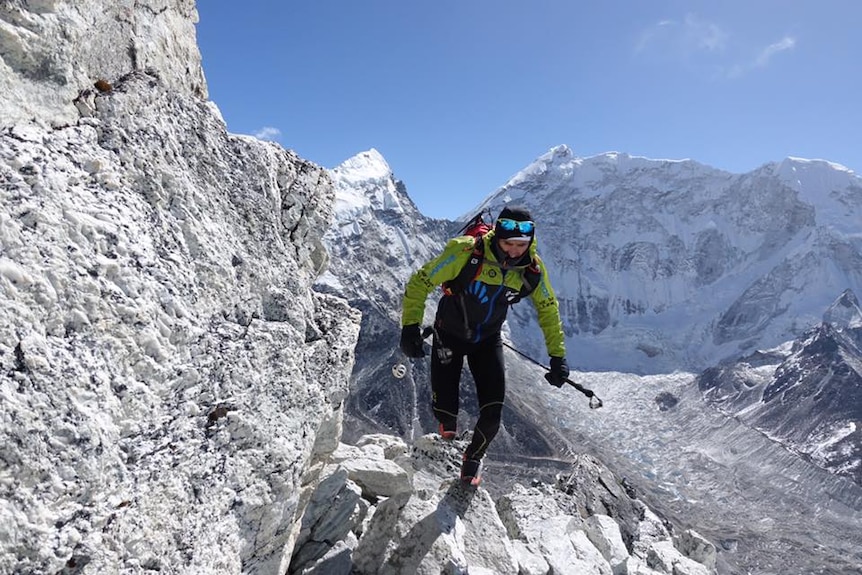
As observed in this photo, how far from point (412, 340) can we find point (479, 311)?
1.12 metres

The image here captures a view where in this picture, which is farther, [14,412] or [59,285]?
[59,285]

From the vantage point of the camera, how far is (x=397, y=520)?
25.5 ft

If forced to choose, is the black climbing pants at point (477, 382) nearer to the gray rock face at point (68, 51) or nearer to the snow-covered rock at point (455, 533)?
the snow-covered rock at point (455, 533)

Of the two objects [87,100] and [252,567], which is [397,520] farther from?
[87,100]

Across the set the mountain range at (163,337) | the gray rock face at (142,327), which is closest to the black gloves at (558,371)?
the mountain range at (163,337)

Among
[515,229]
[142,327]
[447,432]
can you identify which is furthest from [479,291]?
[142,327]

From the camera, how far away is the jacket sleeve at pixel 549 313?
887 centimetres

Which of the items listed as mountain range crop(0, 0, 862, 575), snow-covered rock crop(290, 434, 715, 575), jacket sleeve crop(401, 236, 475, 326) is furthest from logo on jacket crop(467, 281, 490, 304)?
snow-covered rock crop(290, 434, 715, 575)

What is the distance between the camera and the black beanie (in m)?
7.98

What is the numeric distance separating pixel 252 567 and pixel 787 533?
178 metres

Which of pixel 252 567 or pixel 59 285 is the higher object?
pixel 59 285

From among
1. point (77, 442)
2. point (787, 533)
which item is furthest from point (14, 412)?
point (787, 533)

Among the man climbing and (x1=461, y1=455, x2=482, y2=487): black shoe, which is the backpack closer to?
the man climbing

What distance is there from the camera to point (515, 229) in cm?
799
